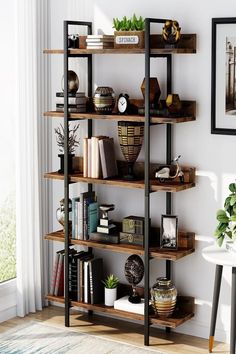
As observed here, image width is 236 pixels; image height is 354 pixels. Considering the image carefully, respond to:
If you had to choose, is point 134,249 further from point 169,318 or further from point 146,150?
point 146,150

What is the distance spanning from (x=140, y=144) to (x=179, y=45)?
63 centimetres

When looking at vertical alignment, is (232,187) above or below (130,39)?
below

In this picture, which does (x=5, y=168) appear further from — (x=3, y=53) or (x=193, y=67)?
(x=193, y=67)

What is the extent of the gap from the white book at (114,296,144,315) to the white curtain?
0.71 metres

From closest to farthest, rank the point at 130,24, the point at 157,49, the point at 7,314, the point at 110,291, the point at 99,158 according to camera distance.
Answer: the point at 157,49 < the point at 130,24 < the point at 99,158 < the point at 110,291 < the point at 7,314

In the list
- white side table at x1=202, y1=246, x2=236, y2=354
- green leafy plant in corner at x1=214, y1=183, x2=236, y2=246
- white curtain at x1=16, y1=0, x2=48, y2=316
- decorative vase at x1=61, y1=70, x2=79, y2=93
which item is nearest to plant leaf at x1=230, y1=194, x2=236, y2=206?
green leafy plant in corner at x1=214, y1=183, x2=236, y2=246

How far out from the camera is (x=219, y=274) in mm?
4238

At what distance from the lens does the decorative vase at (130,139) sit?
4.51 meters

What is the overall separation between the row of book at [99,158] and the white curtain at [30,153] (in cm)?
49

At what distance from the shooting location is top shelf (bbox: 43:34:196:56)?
4301 mm

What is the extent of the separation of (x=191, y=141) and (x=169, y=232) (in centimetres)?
56

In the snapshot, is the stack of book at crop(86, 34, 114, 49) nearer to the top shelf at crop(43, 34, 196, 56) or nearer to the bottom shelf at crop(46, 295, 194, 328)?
the top shelf at crop(43, 34, 196, 56)

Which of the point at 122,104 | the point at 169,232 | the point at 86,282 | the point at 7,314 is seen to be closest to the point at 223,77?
the point at 122,104

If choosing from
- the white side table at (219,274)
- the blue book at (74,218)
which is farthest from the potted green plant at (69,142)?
the white side table at (219,274)
